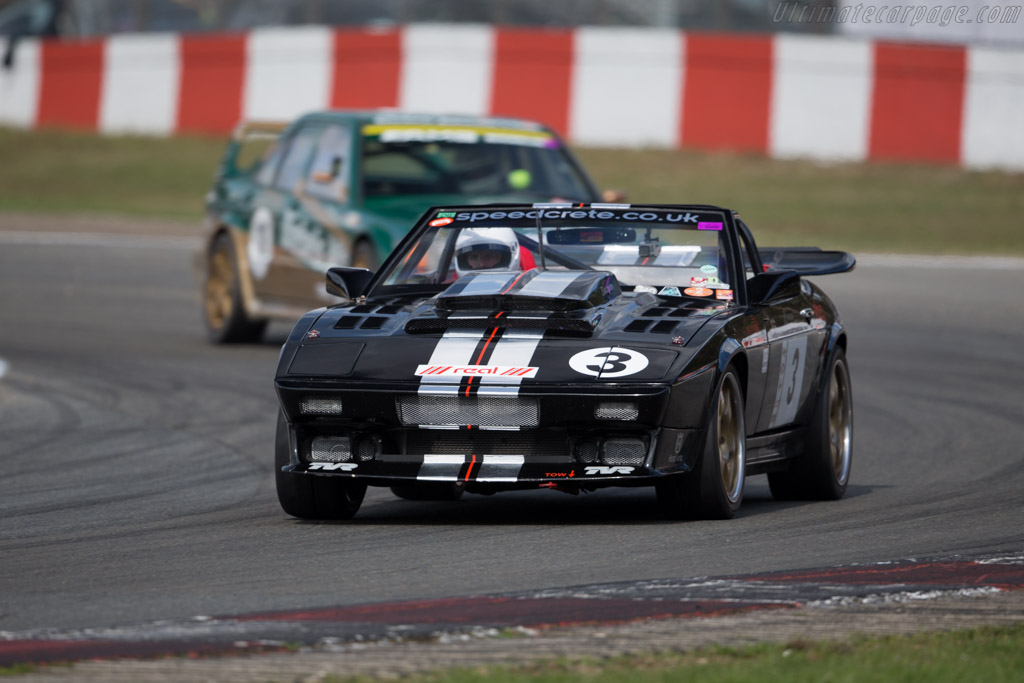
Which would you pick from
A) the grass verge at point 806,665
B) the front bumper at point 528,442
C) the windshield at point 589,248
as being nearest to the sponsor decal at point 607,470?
the front bumper at point 528,442

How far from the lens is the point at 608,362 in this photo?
6.66 metres

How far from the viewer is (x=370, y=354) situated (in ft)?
22.5

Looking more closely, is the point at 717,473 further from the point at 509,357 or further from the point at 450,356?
the point at 450,356

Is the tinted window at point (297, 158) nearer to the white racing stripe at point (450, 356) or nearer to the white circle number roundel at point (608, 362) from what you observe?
the white racing stripe at point (450, 356)

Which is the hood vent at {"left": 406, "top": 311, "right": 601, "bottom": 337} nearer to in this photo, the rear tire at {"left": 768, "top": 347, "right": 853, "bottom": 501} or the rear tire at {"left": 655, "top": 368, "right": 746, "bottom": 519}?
the rear tire at {"left": 655, "top": 368, "right": 746, "bottom": 519}

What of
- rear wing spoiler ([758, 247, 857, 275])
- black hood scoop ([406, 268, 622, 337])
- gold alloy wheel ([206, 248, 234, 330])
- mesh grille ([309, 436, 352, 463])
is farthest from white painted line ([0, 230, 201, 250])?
mesh grille ([309, 436, 352, 463])

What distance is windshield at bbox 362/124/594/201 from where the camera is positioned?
13.6 m

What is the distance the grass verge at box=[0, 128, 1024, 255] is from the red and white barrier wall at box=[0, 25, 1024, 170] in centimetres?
50

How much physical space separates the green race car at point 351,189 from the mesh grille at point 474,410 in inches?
240

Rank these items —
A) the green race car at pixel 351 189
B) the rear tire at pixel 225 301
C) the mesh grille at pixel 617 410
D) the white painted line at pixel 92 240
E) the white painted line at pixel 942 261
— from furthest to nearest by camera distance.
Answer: the white painted line at pixel 92 240 → the white painted line at pixel 942 261 → the rear tire at pixel 225 301 → the green race car at pixel 351 189 → the mesh grille at pixel 617 410

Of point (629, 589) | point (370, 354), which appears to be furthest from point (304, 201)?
point (629, 589)

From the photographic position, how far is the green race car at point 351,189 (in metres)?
13.2

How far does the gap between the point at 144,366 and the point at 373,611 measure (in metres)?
8.16

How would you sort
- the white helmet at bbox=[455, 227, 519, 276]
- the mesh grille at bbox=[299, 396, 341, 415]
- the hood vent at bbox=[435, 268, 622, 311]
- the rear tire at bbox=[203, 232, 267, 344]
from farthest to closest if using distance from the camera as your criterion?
the rear tire at bbox=[203, 232, 267, 344]
the white helmet at bbox=[455, 227, 519, 276]
the hood vent at bbox=[435, 268, 622, 311]
the mesh grille at bbox=[299, 396, 341, 415]
